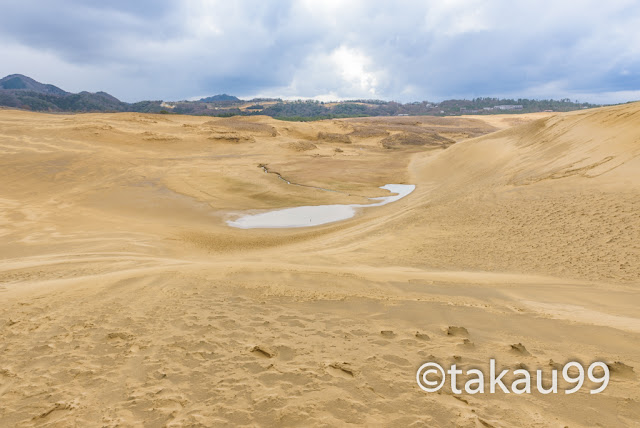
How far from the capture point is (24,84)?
111562 mm

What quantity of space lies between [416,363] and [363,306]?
1.27 metres

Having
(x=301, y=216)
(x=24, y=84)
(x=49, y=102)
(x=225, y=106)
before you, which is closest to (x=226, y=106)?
(x=225, y=106)

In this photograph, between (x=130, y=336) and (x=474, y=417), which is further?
(x=130, y=336)

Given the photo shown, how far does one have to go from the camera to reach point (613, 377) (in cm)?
268

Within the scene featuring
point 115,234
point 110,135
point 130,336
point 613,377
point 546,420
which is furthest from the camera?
point 110,135

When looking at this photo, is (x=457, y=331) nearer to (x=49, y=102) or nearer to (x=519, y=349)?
(x=519, y=349)

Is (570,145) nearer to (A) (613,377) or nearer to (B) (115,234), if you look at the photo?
(A) (613,377)

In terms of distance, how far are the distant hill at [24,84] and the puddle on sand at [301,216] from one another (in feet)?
420

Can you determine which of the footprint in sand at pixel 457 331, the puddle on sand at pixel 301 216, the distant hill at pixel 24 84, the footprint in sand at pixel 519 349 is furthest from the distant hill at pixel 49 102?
the footprint in sand at pixel 519 349

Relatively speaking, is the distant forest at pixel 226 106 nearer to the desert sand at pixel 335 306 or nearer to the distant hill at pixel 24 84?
the distant hill at pixel 24 84

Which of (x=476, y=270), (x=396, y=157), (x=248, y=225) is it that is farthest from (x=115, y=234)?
(x=396, y=157)

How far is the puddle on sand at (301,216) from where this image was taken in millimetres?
12383

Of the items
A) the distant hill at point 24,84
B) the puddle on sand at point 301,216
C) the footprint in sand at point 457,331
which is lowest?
the puddle on sand at point 301,216

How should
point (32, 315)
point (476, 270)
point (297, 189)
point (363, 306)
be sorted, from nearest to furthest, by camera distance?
point (32, 315)
point (363, 306)
point (476, 270)
point (297, 189)
